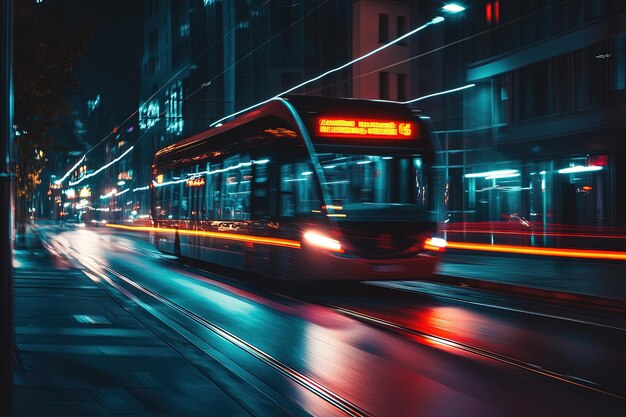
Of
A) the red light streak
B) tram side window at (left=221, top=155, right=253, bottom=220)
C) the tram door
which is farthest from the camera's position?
the red light streak

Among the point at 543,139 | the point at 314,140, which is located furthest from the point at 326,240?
the point at 543,139

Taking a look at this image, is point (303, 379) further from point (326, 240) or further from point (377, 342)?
point (326, 240)

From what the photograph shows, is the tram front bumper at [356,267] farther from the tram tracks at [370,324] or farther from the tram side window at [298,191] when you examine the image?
the tram side window at [298,191]

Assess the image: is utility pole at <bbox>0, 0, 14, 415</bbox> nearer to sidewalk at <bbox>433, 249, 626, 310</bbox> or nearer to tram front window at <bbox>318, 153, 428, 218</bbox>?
tram front window at <bbox>318, 153, 428, 218</bbox>

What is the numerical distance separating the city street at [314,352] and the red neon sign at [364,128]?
2.76m

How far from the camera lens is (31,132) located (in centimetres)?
2202

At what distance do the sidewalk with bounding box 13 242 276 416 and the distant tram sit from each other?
3421mm

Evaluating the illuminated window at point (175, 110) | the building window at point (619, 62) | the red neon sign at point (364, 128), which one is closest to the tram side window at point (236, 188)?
the red neon sign at point (364, 128)

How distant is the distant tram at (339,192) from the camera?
43.6 feet

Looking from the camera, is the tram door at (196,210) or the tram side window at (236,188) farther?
the tram door at (196,210)

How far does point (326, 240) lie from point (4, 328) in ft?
27.5

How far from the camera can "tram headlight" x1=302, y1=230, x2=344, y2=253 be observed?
517 inches

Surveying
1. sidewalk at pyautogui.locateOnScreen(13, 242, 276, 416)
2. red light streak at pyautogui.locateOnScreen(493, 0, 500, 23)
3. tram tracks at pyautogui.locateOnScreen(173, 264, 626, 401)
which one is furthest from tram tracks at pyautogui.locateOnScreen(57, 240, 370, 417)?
red light streak at pyautogui.locateOnScreen(493, 0, 500, 23)

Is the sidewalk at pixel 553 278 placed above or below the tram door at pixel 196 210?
below
